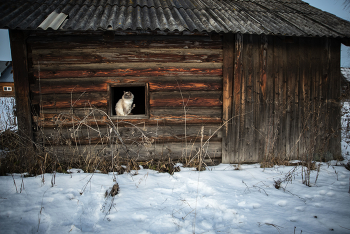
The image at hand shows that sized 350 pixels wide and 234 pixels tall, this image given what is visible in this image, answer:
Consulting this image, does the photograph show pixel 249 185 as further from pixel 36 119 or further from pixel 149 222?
pixel 36 119

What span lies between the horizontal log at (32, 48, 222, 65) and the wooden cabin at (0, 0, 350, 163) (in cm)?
2

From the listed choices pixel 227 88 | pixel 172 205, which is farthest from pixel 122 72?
pixel 172 205

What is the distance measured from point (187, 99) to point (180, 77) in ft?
1.56

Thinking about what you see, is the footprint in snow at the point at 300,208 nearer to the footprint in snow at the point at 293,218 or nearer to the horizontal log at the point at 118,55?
the footprint in snow at the point at 293,218

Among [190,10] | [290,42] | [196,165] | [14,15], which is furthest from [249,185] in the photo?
[14,15]

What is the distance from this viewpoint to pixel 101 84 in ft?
11.4

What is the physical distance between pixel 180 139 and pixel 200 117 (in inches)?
24.8

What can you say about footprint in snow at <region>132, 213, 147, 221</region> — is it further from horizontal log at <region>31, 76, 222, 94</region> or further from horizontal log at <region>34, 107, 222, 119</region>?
horizontal log at <region>31, 76, 222, 94</region>

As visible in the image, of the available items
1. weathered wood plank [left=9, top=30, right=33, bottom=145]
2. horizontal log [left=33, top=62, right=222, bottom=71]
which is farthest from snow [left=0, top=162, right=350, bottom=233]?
horizontal log [left=33, top=62, right=222, bottom=71]

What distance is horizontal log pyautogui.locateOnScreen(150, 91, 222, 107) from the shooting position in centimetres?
359

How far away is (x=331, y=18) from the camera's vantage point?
4012 mm

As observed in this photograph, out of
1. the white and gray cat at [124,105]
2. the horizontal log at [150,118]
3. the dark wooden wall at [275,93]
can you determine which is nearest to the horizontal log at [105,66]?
the horizontal log at [150,118]

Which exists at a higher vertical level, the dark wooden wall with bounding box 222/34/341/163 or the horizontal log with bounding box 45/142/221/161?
the dark wooden wall with bounding box 222/34/341/163

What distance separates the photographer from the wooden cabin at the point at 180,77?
10.9 ft
